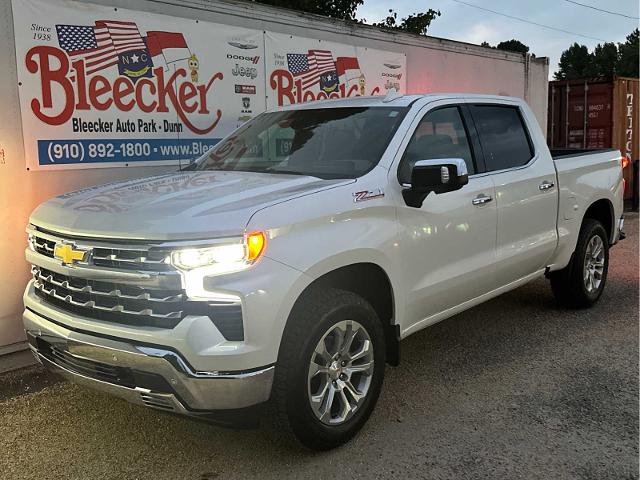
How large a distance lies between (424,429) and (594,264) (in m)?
3.19

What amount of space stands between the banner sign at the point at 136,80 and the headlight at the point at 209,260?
2664mm

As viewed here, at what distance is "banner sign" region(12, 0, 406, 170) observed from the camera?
16.3 feet

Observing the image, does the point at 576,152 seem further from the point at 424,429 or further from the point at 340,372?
the point at 340,372

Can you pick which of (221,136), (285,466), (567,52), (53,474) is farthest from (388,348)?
(567,52)

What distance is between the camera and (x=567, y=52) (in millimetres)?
91312

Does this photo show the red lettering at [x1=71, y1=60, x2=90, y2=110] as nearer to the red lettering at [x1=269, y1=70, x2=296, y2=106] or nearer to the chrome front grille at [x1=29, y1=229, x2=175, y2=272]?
the red lettering at [x1=269, y1=70, x2=296, y2=106]

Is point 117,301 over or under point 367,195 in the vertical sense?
under

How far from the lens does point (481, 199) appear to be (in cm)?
438

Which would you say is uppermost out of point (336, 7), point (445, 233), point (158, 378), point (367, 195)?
point (336, 7)

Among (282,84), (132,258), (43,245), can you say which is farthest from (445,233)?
(282,84)

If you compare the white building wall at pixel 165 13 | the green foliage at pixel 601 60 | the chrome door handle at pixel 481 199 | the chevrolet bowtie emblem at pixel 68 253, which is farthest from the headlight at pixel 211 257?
the green foliage at pixel 601 60

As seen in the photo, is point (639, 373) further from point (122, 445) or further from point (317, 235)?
point (122, 445)

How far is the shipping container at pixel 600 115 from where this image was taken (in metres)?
13.7

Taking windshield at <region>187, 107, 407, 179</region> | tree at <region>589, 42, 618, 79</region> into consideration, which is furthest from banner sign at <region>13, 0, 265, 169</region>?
tree at <region>589, 42, 618, 79</region>
